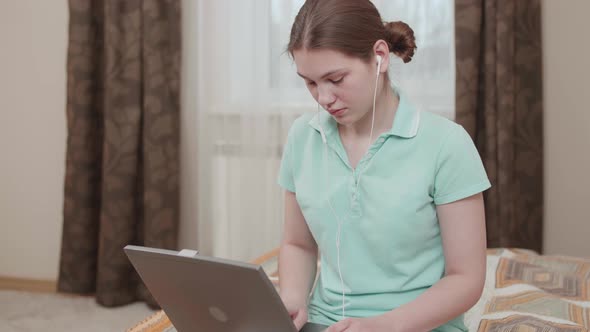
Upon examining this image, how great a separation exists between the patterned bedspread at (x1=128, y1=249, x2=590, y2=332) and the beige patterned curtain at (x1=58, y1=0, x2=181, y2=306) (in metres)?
0.94

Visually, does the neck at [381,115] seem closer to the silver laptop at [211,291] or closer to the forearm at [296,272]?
the forearm at [296,272]

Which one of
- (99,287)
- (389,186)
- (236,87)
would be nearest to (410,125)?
(389,186)

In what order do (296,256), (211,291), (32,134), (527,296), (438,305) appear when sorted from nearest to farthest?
(211,291)
(438,305)
(296,256)
(527,296)
(32,134)

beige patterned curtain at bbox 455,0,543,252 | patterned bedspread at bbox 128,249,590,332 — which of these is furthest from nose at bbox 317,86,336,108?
beige patterned curtain at bbox 455,0,543,252

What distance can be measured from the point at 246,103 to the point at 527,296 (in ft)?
4.76

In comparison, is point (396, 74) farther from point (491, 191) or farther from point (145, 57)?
point (145, 57)

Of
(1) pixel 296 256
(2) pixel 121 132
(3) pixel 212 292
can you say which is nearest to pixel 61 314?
(2) pixel 121 132

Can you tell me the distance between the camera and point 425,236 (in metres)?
1.19

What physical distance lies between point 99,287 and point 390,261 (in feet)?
6.49

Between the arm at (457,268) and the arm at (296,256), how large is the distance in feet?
0.82

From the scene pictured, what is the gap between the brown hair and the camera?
3.74 feet

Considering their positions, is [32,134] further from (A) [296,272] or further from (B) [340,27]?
(B) [340,27]

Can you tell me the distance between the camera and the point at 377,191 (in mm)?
1197

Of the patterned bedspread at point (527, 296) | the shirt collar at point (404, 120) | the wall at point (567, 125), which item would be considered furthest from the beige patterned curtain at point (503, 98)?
the shirt collar at point (404, 120)
